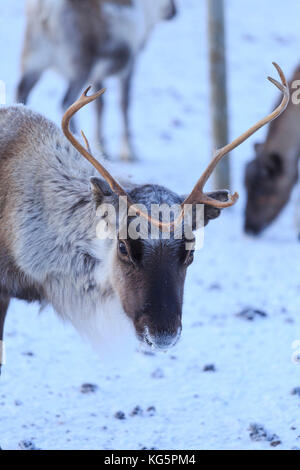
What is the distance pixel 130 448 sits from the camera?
3.40m

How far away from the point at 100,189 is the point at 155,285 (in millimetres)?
447

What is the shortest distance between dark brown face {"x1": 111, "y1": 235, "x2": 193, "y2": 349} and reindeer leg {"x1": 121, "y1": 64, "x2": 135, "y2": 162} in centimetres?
494

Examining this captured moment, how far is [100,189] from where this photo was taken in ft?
10.3

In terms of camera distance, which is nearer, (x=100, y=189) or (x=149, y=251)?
(x=149, y=251)

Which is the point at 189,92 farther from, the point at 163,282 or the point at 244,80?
the point at 163,282

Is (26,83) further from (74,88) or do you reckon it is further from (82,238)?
(82,238)

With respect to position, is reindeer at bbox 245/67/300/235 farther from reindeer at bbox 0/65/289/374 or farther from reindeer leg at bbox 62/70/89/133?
reindeer at bbox 0/65/289/374

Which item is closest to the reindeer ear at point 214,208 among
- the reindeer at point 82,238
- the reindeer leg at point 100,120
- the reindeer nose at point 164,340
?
the reindeer at point 82,238

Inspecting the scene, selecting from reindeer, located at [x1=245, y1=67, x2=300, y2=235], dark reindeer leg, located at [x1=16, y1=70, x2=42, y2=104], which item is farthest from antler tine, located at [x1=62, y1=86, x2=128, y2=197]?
dark reindeer leg, located at [x1=16, y1=70, x2=42, y2=104]

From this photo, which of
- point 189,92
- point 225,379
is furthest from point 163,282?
point 189,92

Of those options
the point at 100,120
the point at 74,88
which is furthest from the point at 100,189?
the point at 100,120

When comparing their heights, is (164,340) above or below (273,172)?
above

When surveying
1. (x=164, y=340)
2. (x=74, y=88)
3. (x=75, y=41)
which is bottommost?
(x=74, y=88)

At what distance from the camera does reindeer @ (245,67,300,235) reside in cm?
655
